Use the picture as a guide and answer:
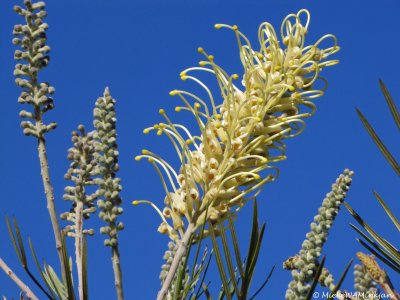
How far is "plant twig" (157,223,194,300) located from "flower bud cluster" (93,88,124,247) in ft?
0.56

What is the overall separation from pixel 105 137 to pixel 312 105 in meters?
0.76

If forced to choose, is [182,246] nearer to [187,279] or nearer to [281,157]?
[187,279]

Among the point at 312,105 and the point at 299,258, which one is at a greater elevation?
the point at 312,105

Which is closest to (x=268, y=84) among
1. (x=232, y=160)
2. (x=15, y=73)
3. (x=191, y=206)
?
(x=232, y=160)

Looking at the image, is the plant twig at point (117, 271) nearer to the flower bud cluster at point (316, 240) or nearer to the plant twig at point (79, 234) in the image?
the plant twig at point (79, 234)

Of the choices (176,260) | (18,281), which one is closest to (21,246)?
(18,281)

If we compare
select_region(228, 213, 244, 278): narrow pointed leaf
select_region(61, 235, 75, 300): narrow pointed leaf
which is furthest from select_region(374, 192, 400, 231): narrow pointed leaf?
select_region(61, 235, 75, 300): narrow pointed leaf

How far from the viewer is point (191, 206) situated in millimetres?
2039

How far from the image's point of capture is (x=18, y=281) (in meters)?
1.77

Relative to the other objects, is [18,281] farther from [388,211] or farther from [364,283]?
[364,283]

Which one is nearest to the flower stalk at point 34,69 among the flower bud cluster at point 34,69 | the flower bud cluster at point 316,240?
the flower bud cluster at point 34,69

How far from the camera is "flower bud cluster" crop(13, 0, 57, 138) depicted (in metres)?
1.92

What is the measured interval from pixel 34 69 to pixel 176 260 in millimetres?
683

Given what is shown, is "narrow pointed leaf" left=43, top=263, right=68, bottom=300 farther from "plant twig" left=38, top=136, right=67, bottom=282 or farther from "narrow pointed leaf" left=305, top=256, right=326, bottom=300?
"narrow pointed leaf" left=305, top=256, right=326, bottom=300
